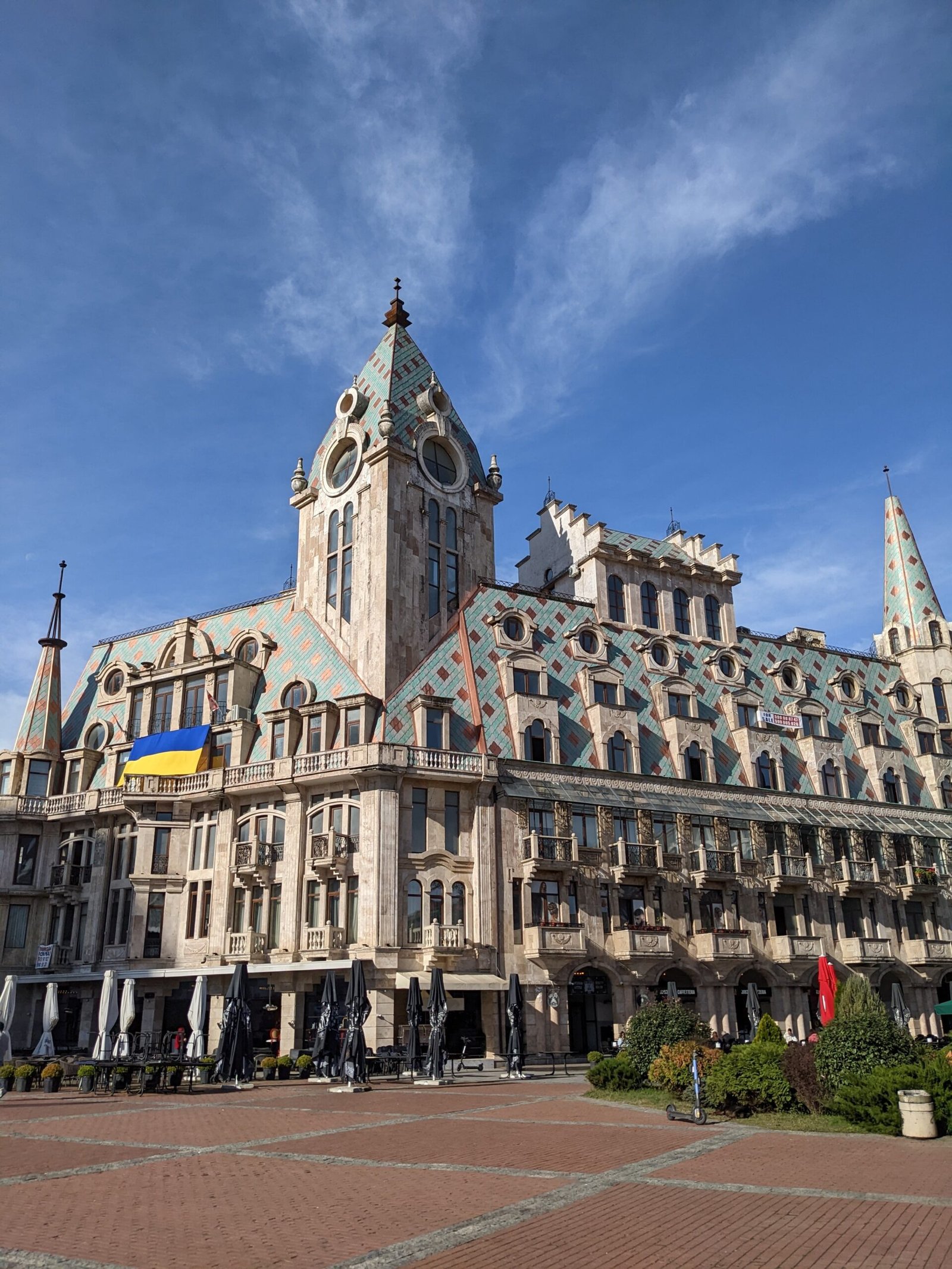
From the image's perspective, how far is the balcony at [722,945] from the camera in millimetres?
47094

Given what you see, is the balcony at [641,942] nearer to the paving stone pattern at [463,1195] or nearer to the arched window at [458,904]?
the arched window at [458,904]

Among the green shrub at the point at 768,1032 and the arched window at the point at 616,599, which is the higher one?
the arched window at the point at 616,599

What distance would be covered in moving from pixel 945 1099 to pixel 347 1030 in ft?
58.8

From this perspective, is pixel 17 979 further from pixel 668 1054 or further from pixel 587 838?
pixel 668 1054

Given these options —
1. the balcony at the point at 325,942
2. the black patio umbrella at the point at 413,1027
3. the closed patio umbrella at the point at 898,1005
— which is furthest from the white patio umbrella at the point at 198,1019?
the closed patio umbrella at the point at 898,1005

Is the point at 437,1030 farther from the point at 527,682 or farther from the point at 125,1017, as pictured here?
the point at 527,682

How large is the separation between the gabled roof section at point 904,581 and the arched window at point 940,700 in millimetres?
4061

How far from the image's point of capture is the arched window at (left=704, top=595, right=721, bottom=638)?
60312mm

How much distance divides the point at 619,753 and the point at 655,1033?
78.2 feet

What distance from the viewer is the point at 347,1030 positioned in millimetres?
31375

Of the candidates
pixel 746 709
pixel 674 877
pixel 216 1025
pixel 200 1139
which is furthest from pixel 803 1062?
pixel 746 709

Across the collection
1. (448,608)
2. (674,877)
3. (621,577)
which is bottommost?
(674,877)

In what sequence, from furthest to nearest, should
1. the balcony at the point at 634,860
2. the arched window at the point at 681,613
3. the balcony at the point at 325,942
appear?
the arched window at the point at 681,613 < the balcony at the point at 634,860 < the balcony at the point at 325,942

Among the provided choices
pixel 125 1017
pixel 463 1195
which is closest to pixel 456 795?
pixel 125 1017
